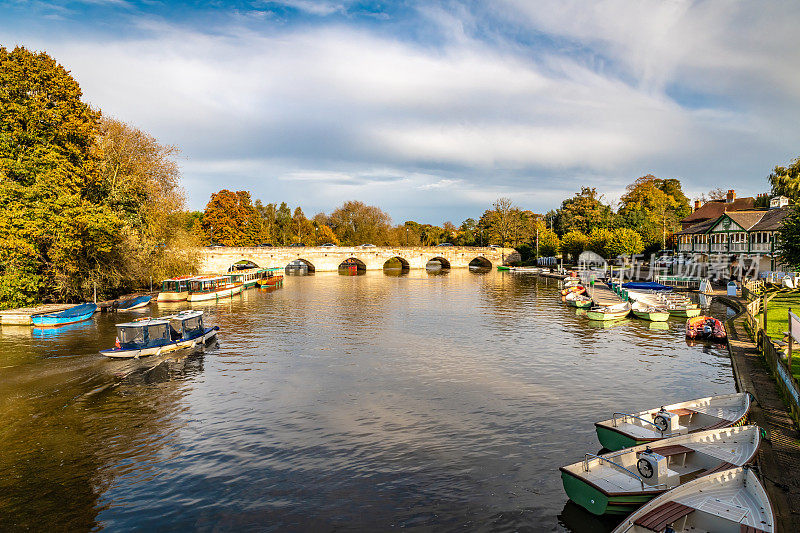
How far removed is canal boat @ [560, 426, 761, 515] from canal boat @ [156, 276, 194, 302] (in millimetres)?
55243

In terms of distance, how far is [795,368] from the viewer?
2259cm

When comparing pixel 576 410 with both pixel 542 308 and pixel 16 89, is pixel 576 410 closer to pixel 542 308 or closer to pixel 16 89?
pixel 542 308

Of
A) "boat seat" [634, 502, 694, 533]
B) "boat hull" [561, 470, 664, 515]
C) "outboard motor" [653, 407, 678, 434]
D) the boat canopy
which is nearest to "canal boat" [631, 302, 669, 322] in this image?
"outboard motor" [653, 407, 678, 434]

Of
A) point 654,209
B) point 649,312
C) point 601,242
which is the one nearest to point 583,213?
point 654,209

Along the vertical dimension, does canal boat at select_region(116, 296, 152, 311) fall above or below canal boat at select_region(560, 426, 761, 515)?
above

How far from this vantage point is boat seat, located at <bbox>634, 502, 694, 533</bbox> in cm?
1054

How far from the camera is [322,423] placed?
68.2 ft

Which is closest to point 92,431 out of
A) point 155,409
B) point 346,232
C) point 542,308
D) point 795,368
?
point 155,409

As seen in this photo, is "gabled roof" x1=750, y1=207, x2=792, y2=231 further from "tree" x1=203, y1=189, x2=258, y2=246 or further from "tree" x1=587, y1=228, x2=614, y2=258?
"tree" x1=203, y1=189, x2=258, y2=246

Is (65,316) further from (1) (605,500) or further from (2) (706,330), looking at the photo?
(2) (706,330)

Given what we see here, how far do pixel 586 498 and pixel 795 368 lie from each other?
1661 centimetres

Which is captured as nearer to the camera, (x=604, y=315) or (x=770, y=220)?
(x=604, y=315)

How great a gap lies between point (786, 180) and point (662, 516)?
280 ft

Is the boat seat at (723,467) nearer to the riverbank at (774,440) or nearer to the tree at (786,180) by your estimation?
the riverbank at (774,440)
